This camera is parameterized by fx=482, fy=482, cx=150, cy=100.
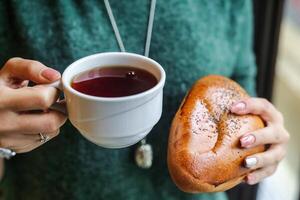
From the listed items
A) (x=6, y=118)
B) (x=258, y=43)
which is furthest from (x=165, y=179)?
(x=258, y=43)

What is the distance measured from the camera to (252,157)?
1.84ft

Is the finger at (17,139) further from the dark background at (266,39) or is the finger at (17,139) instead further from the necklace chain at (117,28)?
the dark background at (266,39)

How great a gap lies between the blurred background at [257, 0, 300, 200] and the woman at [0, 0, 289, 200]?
517 mm

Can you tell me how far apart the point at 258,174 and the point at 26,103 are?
0.30m

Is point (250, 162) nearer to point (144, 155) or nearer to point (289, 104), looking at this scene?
point (144, 155)

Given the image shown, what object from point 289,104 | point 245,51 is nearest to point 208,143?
point 245,51

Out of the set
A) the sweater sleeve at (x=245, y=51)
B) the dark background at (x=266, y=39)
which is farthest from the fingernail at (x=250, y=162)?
the dark background at (x=266, y=39)

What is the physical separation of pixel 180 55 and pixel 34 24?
191 millimetres

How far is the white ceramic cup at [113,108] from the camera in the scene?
425 mm

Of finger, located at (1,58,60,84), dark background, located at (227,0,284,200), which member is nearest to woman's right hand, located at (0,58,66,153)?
finger, located at (1,58,60,84)

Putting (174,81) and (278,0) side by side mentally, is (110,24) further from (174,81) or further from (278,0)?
(278,0)

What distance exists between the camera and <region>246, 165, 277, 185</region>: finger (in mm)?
586

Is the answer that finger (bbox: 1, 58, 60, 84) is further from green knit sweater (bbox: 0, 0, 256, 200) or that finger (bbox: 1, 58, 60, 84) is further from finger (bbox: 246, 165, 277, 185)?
finger (bbox: 246, 165, 277, 185)

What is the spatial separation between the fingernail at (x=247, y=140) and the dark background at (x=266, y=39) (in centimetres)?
47
